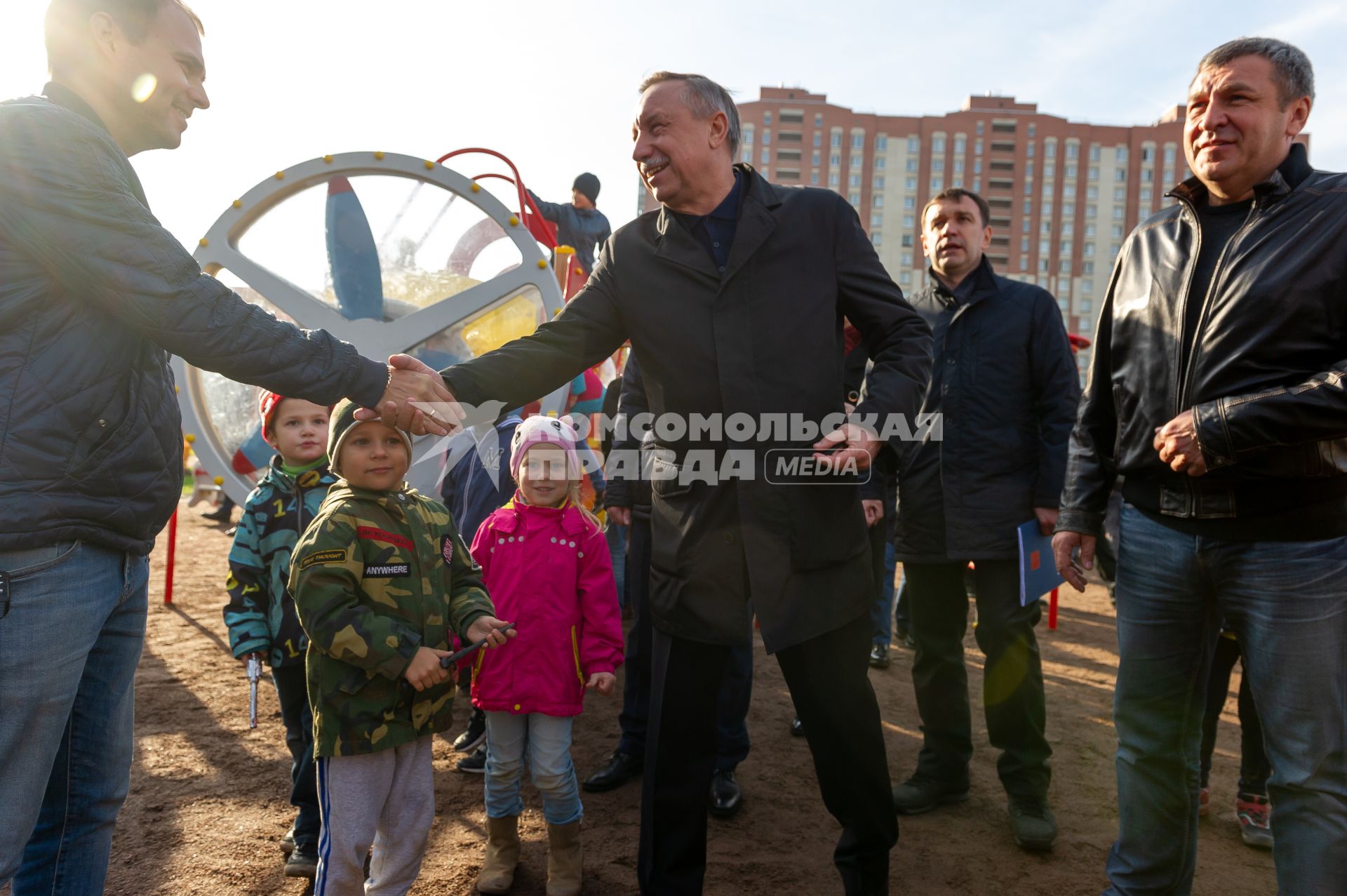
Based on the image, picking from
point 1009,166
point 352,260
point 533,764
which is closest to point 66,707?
point 533,764

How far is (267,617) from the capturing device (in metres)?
2.68

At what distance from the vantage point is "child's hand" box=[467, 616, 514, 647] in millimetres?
2203

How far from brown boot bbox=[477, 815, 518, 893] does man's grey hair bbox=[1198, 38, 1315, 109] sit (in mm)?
2746

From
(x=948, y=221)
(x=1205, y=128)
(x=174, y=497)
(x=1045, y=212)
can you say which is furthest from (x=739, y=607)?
(x=1045, y=212)

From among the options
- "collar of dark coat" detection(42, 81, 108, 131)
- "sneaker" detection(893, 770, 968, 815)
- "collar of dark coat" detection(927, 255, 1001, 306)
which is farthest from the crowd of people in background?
"sneaker" detection(893, 770, 968, 815)

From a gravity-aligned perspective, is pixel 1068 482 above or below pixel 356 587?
above

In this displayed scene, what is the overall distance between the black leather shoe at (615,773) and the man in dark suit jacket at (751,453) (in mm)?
1254

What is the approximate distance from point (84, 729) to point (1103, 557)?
5207 mm

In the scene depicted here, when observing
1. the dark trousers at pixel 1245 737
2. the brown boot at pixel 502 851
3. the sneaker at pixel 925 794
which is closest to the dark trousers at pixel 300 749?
the brown boot at pixel 502 851

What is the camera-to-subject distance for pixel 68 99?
1604 millimetres

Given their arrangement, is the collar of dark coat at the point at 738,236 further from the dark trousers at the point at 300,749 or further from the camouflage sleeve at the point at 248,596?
the dark trousers at the point at 300,749

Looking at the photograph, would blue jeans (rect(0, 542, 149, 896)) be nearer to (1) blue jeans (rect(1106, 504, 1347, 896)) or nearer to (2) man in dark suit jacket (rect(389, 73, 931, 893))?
(2) man in dark suit jacket (rect(389, 73, 931, 893))

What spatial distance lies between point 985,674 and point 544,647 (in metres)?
1.63

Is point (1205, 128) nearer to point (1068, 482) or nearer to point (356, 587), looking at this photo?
point (1068, 482)
